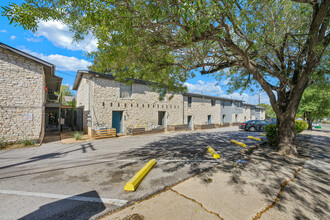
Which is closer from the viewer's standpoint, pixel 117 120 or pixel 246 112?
pixel 117 120

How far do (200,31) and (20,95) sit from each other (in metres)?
11.6

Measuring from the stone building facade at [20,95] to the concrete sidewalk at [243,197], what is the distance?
34.4 feet

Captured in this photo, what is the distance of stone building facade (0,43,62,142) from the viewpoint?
8.75 m

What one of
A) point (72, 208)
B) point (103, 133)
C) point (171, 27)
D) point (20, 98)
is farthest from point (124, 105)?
point (72, 208)

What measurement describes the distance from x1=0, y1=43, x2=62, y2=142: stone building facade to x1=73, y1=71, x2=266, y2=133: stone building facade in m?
3.36

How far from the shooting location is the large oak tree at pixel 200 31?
373 cm

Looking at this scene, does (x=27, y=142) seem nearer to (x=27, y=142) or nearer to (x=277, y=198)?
(x=27, y=142)

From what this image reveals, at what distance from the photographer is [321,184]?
3.89 meters

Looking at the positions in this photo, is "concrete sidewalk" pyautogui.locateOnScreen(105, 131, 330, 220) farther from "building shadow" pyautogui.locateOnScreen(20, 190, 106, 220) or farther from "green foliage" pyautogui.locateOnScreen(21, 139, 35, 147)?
"green foliage" pyautogui.locateOnScreen(21, 139, 35, 147)

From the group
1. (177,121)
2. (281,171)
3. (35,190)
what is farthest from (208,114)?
(35,190)

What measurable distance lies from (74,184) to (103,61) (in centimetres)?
448

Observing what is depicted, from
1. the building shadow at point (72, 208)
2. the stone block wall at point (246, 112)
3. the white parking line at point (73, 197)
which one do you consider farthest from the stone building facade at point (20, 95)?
the stone block wall at point (246, 112)

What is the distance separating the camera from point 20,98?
9.18 m

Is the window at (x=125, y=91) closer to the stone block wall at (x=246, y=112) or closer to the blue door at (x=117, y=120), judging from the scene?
the blue door at (x=117, y=120)
